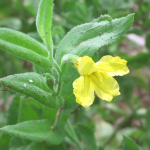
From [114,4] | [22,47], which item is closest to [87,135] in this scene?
[22,47]

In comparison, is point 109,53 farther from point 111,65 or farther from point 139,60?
point 111,65

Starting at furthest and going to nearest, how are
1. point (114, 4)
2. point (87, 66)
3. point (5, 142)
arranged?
1. point (114, 4)
2. point (5, 142)
3. point (87, 66)

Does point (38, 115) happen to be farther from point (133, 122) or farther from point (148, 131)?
point (133, 122)

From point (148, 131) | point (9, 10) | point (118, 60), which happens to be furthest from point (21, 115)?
point (9, 10)

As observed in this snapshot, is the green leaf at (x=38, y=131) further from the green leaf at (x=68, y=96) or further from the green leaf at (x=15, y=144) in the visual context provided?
the green leaf at (x=15, y=144)

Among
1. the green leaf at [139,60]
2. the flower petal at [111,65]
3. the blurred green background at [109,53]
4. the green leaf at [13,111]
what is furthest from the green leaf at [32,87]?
the green leaf at [139,60]

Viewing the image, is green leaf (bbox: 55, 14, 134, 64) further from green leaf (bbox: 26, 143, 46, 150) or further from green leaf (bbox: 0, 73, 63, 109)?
green leaf (bbox: 26, 143, 46, 150)
